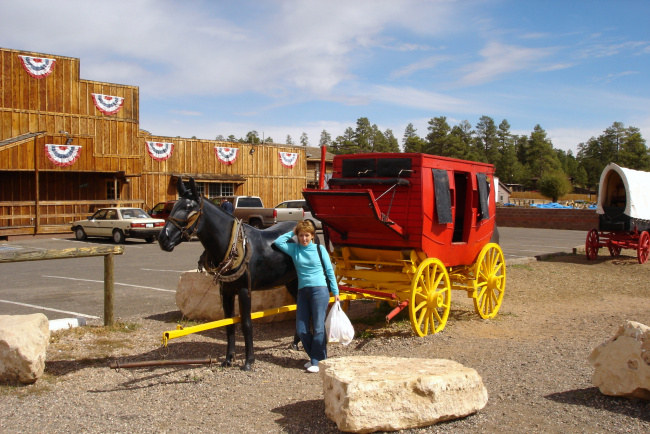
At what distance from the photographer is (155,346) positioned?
6988mm

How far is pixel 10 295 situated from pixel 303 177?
31.1 m

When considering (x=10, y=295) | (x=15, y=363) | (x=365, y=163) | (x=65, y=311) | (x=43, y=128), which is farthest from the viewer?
(x=43, y=128)

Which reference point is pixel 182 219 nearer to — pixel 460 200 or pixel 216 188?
pixel 460 200

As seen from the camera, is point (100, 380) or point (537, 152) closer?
point (100, 380)

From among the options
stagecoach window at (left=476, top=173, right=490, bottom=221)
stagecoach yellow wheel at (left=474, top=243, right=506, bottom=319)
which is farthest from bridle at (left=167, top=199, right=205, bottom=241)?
stagecoach yellow wheel at (left=474, top=243, right=506, bottom=319)

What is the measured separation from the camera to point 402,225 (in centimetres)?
737

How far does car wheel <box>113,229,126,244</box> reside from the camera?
72.7 feet

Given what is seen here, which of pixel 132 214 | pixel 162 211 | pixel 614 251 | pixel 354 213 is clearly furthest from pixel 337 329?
pixel 162 211

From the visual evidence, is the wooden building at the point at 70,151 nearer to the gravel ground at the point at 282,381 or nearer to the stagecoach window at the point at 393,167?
the gravel ground at the point at 282,381

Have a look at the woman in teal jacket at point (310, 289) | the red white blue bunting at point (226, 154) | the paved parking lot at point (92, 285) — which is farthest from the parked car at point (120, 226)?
the woman in teal jacket at point (310, 289)

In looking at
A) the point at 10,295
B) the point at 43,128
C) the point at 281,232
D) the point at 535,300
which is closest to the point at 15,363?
the point at 281,232

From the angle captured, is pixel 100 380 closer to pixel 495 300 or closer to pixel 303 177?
pixel 495 300

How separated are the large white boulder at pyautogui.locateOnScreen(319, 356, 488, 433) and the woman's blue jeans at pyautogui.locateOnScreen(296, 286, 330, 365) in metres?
1.43

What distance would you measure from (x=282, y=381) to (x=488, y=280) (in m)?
4.42
